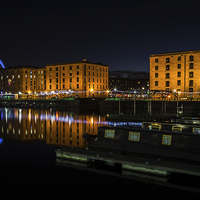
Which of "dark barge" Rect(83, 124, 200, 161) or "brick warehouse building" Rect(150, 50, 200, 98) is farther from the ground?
"brick warehouse building" Rect(150, 50, 200, 98)

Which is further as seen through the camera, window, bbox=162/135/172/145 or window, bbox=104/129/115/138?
window, bbox=104/129/115/138

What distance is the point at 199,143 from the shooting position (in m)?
16.7

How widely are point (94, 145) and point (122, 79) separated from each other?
6195 inches

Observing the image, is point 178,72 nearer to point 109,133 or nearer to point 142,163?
point 109,133

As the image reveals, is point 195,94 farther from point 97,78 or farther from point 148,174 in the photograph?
point 148,174

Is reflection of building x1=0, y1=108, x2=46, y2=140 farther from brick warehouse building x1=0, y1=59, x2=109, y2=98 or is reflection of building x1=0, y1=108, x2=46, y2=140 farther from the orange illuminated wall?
the orange illuminated wall

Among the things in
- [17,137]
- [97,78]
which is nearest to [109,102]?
[97,78]

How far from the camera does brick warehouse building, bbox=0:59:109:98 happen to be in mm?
113250

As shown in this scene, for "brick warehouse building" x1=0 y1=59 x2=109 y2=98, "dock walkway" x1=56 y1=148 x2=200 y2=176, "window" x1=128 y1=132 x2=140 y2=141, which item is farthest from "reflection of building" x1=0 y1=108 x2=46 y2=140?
"brick warehouse building" x1=0 y1=59 x2=109 y2=98

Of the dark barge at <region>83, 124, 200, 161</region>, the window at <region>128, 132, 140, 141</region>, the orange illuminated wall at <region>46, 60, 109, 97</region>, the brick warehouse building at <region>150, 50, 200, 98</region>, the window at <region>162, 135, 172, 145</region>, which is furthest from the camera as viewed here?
the orange illuminated wall at <region>46, 60, 109, 97</region>

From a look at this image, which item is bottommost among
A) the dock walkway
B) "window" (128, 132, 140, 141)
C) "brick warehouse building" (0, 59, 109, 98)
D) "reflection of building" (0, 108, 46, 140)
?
"reflection of building" (0, 108, 46, 140)

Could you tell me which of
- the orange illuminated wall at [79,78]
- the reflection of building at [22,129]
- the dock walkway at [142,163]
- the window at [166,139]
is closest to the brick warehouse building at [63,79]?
the orange illuminated wall at [79,78]

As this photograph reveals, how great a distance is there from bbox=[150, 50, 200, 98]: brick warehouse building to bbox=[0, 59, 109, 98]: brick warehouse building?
3268 centimetres

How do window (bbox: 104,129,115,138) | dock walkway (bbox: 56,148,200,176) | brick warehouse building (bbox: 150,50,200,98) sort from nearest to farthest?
dock walkway (bbox: 56,148,200,176)
window (bbox: 104,129,115,138)
brick warehouse building (bbox: 150,50,200,98)
